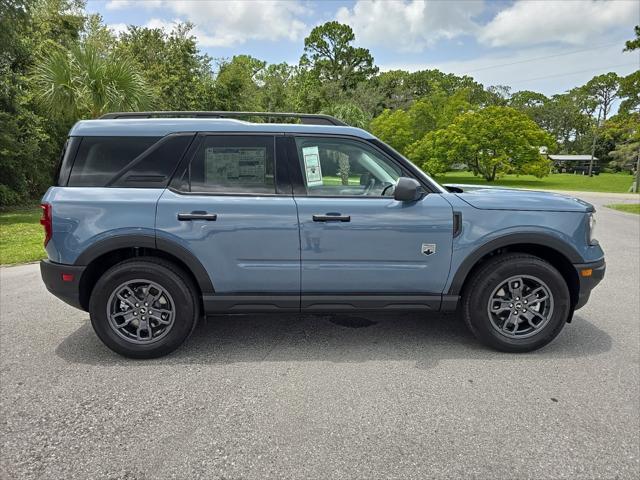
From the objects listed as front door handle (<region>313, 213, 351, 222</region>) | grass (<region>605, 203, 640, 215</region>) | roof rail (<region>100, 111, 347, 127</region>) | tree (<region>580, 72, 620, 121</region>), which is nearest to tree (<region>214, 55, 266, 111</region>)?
grass (<region>605, 203, 640, 215</region>)

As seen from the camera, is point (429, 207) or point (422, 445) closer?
point (422, 445)

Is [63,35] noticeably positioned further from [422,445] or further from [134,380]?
[422,445]

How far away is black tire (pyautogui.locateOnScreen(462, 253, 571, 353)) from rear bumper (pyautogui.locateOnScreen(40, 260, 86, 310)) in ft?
10.4

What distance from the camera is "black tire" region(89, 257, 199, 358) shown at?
10.7ft

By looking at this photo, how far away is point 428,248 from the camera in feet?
10.8

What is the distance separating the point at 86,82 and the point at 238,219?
9.34m

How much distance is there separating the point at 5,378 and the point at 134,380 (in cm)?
97

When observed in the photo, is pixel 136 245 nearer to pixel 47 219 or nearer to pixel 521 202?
pixel 47 219

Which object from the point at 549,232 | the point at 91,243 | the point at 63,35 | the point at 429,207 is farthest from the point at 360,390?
the point at 63,35

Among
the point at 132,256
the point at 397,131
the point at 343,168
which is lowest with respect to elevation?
the point at 132,256

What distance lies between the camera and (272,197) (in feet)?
10.8

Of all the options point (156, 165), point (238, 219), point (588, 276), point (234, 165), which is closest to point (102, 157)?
point (156, 165)

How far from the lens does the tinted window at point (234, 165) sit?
131 inches

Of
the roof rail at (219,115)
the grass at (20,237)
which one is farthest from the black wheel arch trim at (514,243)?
the grass at (20,237)
